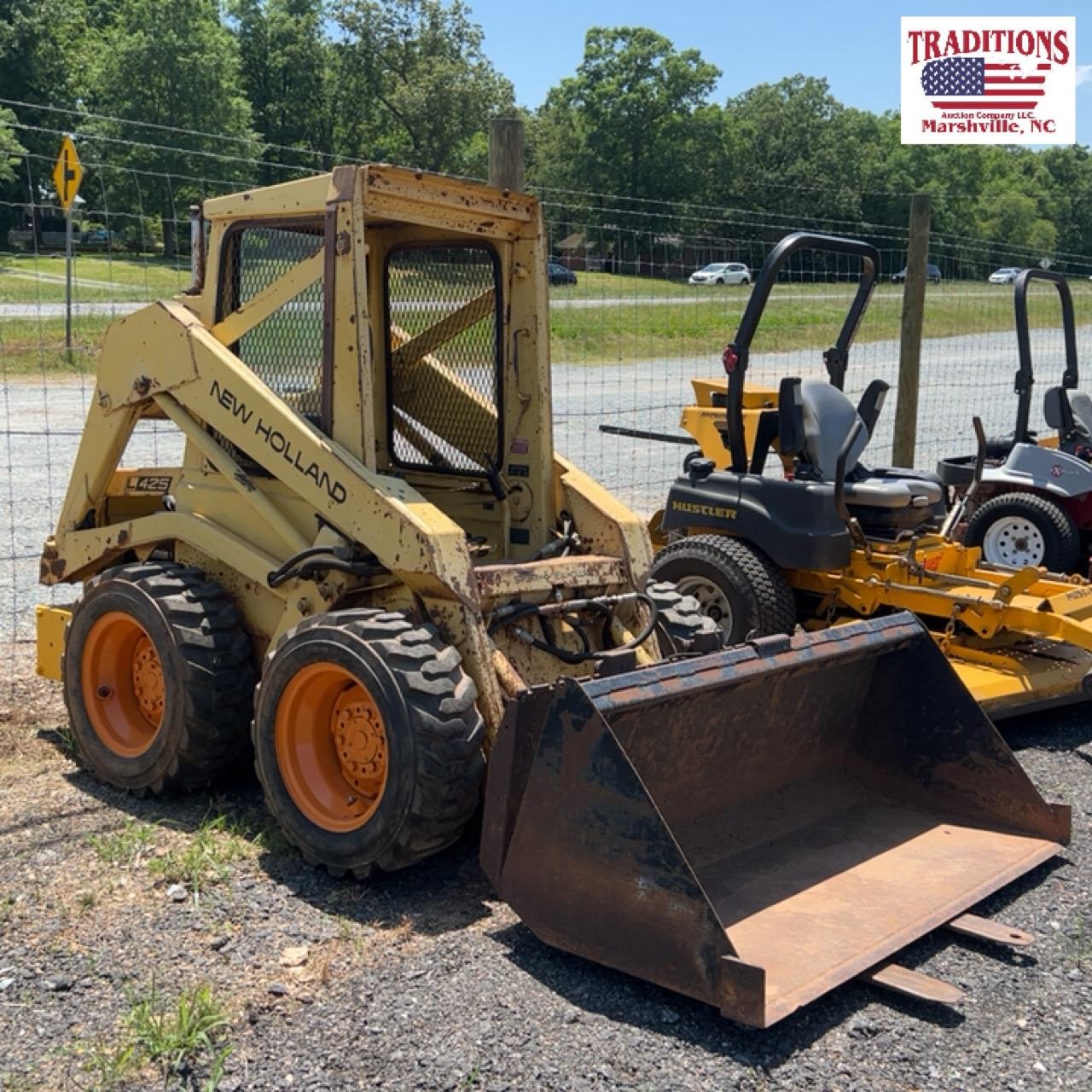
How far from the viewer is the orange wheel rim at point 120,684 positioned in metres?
5.28

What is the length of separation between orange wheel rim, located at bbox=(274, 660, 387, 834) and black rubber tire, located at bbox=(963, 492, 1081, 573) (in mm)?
4858

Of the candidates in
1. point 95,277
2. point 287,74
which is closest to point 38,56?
point 287,74

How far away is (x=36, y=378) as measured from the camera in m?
18.5

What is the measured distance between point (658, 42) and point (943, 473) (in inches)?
2915

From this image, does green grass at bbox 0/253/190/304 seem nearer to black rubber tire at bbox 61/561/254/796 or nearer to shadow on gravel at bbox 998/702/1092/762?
black rubber tire at bbox 61/561/254/796

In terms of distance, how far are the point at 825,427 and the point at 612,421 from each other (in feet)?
32.4

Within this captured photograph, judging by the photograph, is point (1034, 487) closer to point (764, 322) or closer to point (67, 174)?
point (67, 174)

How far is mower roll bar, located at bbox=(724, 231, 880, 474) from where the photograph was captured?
652 centimetres

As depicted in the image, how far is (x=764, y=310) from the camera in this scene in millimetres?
6945

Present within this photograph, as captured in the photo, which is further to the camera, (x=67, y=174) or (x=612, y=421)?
(x=612, y=421)

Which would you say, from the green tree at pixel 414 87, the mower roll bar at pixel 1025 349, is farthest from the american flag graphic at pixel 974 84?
the green tree at pixel 414 87

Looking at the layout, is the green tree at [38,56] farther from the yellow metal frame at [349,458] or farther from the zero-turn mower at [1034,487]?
the yellow metal frame at [349,458]

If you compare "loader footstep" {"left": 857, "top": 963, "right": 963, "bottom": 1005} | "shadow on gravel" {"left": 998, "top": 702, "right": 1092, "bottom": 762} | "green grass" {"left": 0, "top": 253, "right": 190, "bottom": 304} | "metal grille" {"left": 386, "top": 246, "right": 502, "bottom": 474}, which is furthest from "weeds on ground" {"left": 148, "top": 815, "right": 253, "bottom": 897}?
"shadow on gravel" {"left": 998, "top": 702, "right": 1092, "bottom": 762}

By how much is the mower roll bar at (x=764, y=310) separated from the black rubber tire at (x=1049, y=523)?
142 centimetres
